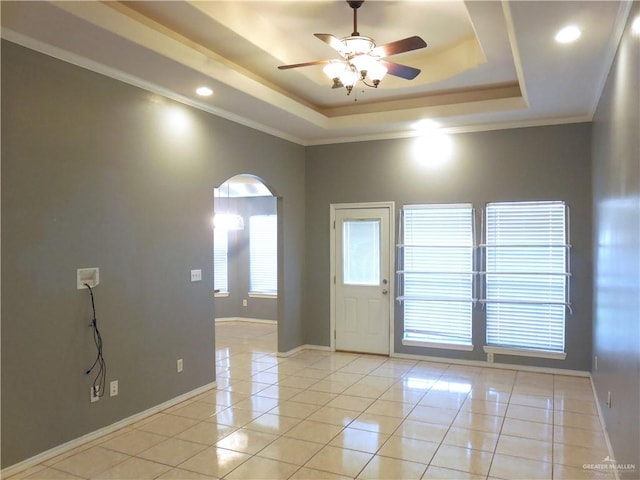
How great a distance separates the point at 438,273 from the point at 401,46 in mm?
3285

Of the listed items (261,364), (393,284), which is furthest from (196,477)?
(393,284)

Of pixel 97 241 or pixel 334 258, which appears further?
pixel 334 258

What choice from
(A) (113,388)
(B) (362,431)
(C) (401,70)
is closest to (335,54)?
(C) (401,70)

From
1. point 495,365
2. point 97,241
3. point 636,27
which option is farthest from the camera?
point 495,365

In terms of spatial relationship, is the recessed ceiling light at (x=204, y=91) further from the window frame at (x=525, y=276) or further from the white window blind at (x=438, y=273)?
the window frame at (x=525, y=276)

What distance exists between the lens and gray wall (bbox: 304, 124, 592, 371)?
5.18 m

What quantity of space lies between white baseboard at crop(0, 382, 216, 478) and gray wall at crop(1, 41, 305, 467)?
0.14 feet

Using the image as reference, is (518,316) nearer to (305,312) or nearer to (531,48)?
(305,312)

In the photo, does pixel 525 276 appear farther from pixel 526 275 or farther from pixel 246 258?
pixel 246 258

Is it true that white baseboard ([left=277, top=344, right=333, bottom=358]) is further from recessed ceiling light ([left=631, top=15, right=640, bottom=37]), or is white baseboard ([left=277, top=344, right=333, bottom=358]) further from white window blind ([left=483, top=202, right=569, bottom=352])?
recessed ceiling light ([left=631, top=15, right=640, bottom=37])

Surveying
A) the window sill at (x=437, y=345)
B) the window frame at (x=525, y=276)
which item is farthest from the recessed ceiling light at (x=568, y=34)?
the window sill at (x=437, y=345)

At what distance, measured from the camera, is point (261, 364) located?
19.0 feet

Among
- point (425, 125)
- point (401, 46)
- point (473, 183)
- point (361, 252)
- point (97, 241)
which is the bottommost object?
point (361, 252)

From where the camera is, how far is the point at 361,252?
6.28 m
